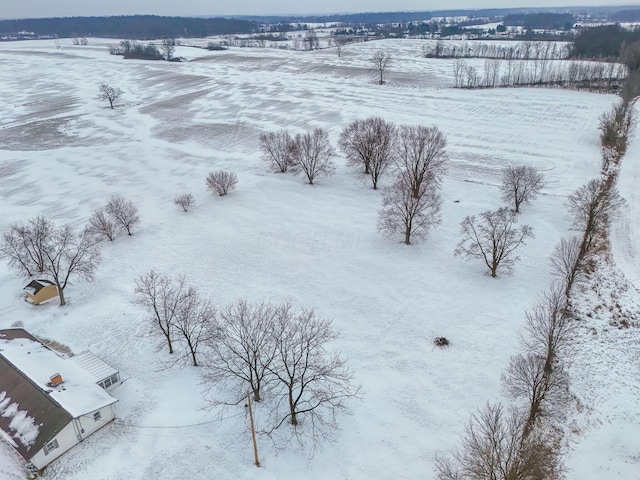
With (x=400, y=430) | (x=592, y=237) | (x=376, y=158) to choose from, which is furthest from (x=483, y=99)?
(x=400, y=430)

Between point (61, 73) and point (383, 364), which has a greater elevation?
point (61, 73)

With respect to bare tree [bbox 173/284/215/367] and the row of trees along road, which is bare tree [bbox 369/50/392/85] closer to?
the row of trees along road

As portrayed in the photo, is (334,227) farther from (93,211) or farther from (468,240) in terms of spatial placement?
(93,211)

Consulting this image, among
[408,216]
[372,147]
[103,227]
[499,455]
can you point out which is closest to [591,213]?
[408,216]

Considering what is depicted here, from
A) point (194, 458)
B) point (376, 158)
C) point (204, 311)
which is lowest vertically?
point (194, 458)

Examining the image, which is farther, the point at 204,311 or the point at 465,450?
the point at 204,311

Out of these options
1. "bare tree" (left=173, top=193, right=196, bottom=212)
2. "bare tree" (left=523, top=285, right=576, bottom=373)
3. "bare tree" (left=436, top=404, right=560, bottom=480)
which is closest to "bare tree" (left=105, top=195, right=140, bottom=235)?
"bare tree" (left=173, top=193, right=196, bottom=212)

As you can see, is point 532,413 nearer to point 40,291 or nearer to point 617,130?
point 40,291
